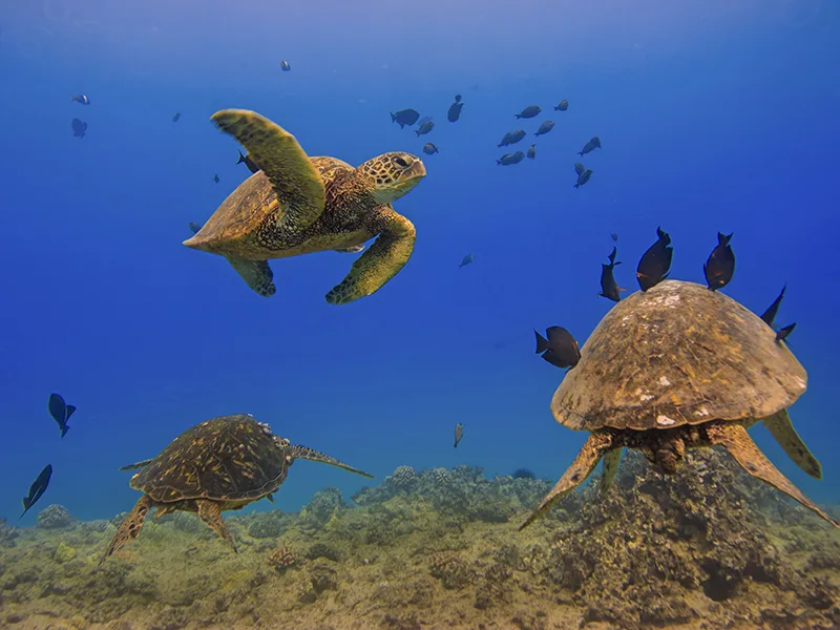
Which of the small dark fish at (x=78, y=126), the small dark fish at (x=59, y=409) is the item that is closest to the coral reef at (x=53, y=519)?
the small dark fish at (x=59, y=409)

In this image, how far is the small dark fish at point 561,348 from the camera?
420 cm

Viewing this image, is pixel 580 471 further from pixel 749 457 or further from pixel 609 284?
pixel 609 284

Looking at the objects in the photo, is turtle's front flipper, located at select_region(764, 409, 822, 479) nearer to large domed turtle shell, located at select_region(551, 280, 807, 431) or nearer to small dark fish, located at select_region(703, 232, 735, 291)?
large domed turtle shell, located at select_region(551, 280, 807, 431)

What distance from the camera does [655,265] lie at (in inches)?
162

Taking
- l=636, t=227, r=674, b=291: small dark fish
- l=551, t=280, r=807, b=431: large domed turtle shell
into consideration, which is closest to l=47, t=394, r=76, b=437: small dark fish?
l=551, t=280, r=807, b=431: large domed turtle shell

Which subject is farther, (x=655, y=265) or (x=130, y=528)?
(x=130, y=528)

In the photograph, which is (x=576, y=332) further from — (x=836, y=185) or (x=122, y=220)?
(x=122, y=220)

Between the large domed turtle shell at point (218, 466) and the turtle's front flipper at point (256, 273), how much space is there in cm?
224

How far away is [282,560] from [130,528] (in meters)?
2.50

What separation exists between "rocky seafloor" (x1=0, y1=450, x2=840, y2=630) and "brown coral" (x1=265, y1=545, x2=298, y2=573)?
2 centimetres

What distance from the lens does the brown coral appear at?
6.40 metres

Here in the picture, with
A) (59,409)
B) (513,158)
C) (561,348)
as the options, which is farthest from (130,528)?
(513,158)

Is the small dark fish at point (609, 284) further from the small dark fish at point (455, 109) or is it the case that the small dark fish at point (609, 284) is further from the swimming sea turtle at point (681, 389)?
the small dark fish at point (455, 109)

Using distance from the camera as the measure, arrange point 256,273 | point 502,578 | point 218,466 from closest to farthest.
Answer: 1. point 218,466
2. point 502,578
3. point 256,273
